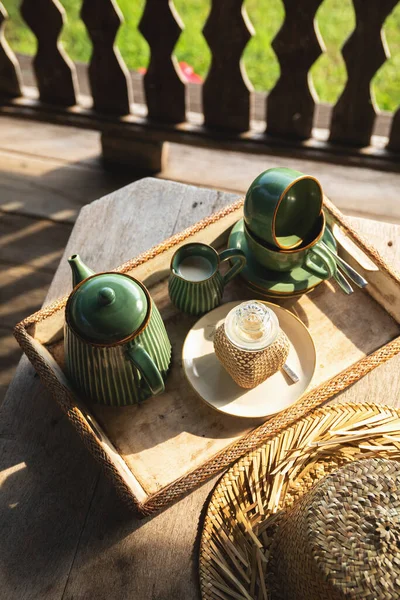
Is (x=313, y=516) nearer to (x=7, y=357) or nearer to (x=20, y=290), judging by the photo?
(x=7, y=357)

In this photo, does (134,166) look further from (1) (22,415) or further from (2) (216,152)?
(1) (22,415)

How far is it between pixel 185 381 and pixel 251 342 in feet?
0.48

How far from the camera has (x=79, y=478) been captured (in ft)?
3.16

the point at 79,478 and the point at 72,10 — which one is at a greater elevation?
the point at 72,10

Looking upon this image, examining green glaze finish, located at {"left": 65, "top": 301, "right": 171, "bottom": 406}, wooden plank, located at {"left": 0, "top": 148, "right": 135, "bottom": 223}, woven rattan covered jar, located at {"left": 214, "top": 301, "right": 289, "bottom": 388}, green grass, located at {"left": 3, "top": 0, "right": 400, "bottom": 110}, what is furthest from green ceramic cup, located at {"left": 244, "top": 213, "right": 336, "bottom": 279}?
green grass, located at {"left": 3, "top": 0, "right": 400, "bottom": 110}

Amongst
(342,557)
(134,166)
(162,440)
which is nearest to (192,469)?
(162,440)

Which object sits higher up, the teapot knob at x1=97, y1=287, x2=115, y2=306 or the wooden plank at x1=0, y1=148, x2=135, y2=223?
the teapot knob at x1=97, y1=287, x2=115, y2=306

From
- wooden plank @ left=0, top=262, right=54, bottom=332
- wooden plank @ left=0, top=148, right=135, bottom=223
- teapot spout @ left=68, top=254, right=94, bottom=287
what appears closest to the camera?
teapot spout @ left=68, top=254, right=94, bottom=287

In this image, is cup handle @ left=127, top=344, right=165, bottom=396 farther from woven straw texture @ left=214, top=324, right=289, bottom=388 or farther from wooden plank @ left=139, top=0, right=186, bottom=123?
wooden plank @ left=139, top=0, right=186, bottom=123

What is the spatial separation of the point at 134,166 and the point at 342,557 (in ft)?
5.32

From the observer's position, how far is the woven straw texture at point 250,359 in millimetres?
900

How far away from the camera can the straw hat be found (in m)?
0.63

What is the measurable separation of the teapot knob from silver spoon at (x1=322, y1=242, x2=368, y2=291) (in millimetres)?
396

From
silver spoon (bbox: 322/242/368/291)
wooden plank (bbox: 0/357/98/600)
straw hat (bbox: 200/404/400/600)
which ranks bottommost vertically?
wooden plank (bbox: 0/357/98/600)
